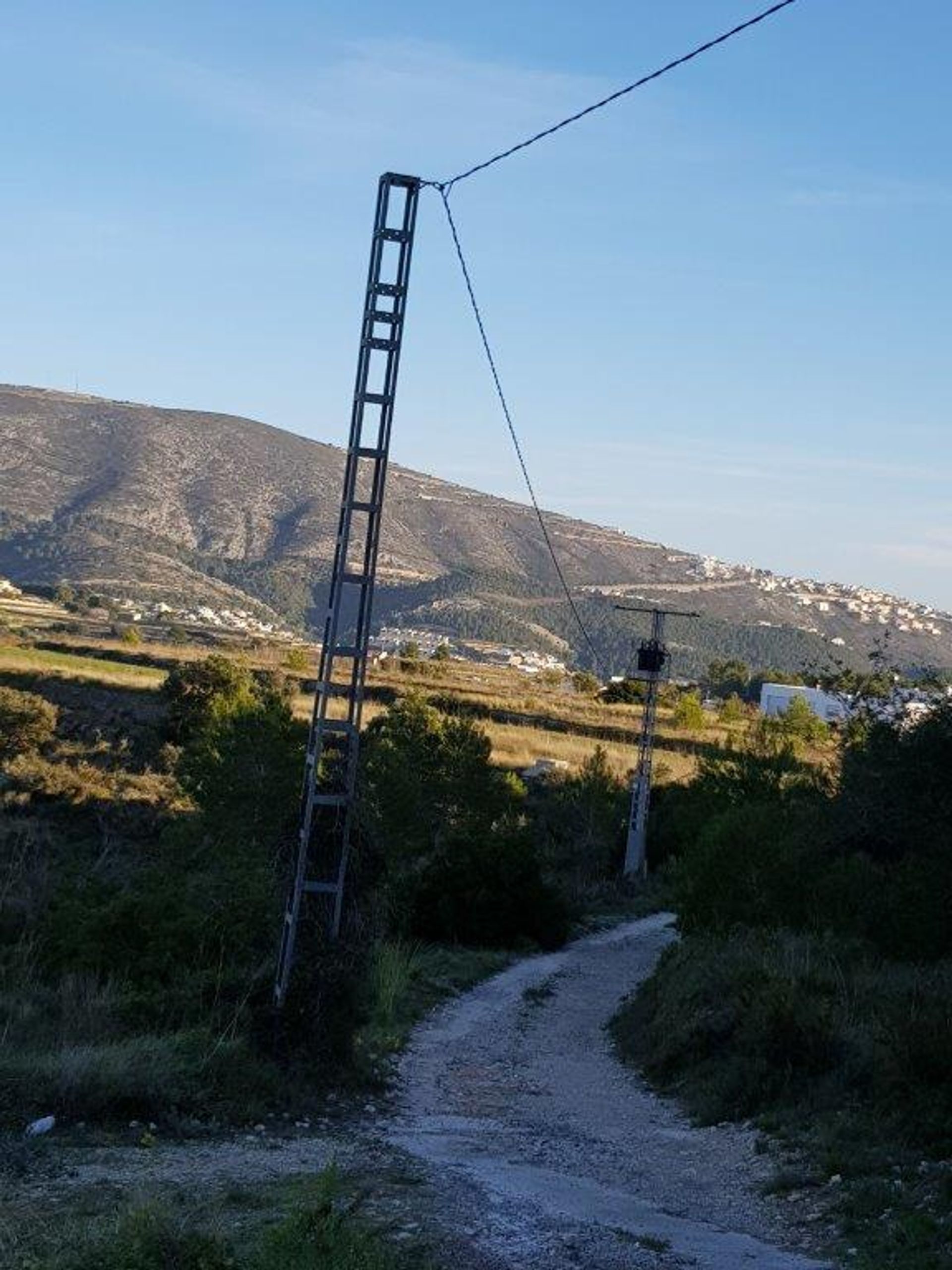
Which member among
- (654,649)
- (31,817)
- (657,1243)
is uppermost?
(654,649)

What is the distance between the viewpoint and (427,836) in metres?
36.9

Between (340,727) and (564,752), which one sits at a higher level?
(340,727)

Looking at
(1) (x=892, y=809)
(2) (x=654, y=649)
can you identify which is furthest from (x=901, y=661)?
(1) (x=892, y=809)

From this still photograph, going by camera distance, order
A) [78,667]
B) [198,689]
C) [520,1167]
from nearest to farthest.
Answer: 1. [520,1167]
2. [198,689]
3. [78,667]

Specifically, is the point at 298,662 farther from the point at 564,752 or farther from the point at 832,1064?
the point at 832,1064

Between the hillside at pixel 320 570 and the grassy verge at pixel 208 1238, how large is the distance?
133 meters

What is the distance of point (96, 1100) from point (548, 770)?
144 ft

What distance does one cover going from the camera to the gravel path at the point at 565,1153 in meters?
9.23

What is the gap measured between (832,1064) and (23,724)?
41.4m

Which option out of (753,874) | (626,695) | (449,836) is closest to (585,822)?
(449,836)

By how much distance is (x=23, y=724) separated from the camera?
5275cm

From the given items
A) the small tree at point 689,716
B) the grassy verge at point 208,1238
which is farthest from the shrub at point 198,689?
the grassy verge at point 208,1238

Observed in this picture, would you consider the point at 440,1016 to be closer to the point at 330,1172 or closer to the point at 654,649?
the point at 330,1172

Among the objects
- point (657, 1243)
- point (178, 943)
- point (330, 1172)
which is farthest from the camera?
point (178, 943)
